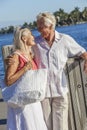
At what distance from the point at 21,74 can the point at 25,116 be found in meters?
0.42

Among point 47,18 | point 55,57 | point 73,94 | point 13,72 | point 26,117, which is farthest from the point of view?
point 73,94

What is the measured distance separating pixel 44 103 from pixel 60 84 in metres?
0.26

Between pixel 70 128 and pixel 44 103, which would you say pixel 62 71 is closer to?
pixel 44 103

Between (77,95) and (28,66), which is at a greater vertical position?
(28,66)

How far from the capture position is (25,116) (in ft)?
17.8

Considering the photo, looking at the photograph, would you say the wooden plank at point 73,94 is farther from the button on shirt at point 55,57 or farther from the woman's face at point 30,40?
the woman's face at point 30,40

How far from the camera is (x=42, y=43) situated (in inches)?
225

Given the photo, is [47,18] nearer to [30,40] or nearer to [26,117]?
[30,40]

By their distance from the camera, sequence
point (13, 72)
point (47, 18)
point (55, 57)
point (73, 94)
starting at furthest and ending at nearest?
1. point (73, 94)
2. point (55, 57)
3. point (47, 18)
4. point (13, 72)

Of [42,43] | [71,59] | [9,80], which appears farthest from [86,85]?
[9,80]

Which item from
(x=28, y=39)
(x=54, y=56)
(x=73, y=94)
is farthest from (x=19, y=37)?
(x=73, y=94)

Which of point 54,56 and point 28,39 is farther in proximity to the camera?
point 54,56

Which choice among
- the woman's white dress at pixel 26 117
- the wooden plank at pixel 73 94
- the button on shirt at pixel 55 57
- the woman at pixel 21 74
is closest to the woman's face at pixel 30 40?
the woman at pixel 21 74

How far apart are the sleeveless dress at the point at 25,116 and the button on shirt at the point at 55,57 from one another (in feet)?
0.66
